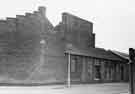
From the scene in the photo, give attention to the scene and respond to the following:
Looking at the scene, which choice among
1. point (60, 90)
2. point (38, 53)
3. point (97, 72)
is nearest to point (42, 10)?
point (38, 53)

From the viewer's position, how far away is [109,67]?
115ft

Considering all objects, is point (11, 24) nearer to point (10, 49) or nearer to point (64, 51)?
point (10, 49)

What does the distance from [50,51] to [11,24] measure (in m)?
6.37

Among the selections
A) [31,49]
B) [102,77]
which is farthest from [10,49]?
[102,77]

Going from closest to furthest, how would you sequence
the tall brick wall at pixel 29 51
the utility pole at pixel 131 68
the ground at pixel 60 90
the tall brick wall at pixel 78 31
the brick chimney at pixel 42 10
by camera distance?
the utility pole at pixel 131 68, the ground at pixel 60 90, the tall brick wall at pixel 29 51, the brick chimney at pixel 42 10, the tall brick wall at pixel 78 31

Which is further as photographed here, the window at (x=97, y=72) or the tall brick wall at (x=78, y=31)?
the window at (x=97, y=72)

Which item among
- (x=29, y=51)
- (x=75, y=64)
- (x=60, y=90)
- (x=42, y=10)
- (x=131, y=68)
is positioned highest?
(x=42, y=10)

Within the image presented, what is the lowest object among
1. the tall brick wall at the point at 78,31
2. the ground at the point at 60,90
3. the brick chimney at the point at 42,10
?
the ground at the point at 60,90

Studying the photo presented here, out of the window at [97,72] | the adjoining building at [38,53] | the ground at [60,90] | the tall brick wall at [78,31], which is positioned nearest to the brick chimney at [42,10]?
the adjoining building at [38,53]

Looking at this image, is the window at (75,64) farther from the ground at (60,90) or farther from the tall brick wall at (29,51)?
the ground at (60,90)

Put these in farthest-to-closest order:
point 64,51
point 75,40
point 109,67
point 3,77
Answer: point 109,67, point 75,40, point 64,51, point 3,77

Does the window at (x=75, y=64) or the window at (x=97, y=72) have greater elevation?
the window at (x=75, y=64)

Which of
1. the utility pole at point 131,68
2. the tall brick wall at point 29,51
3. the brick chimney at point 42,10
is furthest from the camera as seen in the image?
the brick chimney at point 42,10

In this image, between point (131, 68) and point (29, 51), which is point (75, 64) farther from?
point (131, 68)
